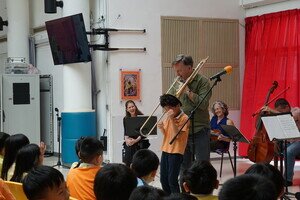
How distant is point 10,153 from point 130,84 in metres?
4.83

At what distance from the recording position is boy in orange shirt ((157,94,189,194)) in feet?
16.0

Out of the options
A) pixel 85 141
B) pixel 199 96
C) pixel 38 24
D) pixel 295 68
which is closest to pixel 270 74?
pixel 295 68

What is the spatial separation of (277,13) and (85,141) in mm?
6174

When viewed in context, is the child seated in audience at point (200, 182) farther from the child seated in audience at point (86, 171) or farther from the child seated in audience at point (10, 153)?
the child seated in audience at point (10, 153)

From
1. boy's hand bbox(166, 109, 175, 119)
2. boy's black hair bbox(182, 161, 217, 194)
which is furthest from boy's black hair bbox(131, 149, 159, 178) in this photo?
boy's hand bbox(166, 109, 175, 119)

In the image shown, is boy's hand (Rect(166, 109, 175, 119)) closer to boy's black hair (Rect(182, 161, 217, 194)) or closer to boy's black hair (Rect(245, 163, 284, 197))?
boy's black hair (Rect(182, 161, 217, 194))

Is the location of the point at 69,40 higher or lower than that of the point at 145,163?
higher

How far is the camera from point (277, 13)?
8789 mm

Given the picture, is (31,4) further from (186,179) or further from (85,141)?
(186,179)

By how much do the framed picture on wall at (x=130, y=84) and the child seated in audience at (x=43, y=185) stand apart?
6.20 metres

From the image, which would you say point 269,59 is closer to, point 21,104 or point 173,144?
point 173,144

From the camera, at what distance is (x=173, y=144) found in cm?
490

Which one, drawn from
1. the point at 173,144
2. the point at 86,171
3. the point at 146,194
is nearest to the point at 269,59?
the point at 173,144

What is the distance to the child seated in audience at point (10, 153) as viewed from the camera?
149 inches
